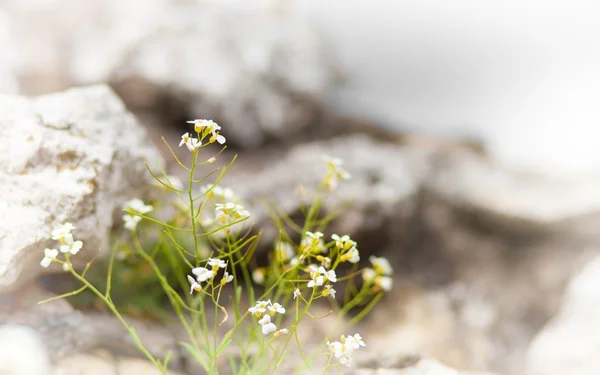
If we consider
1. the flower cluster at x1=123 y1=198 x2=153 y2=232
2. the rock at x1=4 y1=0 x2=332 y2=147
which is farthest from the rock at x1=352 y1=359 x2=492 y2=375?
the rock at x1=4 y1=0 x2=332 y2=147

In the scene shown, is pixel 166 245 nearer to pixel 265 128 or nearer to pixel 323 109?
pixel 265 128

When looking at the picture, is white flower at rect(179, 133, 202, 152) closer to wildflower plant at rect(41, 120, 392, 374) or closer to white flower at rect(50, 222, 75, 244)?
wildflower plant at rect(41, 120, 392, 374)

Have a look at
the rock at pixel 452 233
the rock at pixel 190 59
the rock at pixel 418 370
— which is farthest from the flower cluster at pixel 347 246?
the rock at pixel 190 59

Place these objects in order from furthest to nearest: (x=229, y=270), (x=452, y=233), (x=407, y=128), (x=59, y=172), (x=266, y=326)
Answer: (x=407, y=128)
(x=452, y=233)
(x=229, y=270)
(x=59, y=172)
(x=266, y=326)

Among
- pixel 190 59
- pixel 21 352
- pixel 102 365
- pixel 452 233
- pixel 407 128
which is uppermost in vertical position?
pixel 407 128

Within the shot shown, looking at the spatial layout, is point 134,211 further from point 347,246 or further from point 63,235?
point 347,246

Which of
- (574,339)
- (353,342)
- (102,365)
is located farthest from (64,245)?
(574,339)
